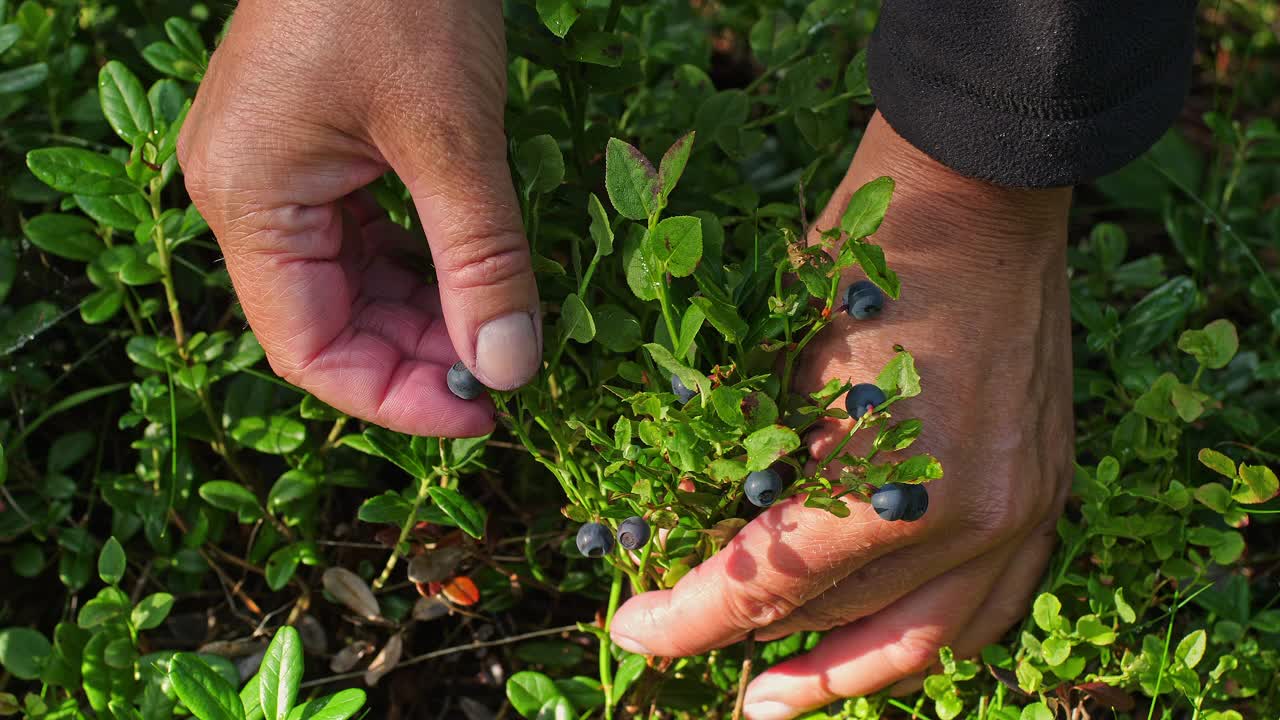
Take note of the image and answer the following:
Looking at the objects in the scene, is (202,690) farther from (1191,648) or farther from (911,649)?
(1191,648)

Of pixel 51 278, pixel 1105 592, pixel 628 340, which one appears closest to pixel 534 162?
pixel 628 340

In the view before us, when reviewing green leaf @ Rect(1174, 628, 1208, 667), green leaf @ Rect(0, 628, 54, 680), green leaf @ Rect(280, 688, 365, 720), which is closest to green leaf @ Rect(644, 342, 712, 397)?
green leaf @ Rect(280, 688, 365, 720)

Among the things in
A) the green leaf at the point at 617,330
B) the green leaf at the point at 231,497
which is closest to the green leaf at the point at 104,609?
the green leaf at the point at 231,497

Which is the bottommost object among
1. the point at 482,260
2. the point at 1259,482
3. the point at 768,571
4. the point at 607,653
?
the point at 607,653

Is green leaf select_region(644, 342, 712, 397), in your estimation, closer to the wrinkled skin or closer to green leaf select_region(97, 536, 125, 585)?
the wrinkled skin

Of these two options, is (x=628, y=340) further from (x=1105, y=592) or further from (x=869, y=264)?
(x=1105, y=592)

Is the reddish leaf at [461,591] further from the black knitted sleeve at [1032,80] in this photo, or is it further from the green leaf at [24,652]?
the black knitted sleeve at [1032,80]

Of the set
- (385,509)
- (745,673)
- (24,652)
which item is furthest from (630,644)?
(24,652)
